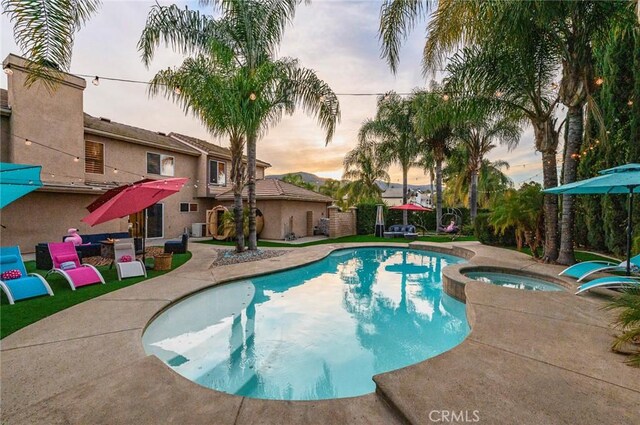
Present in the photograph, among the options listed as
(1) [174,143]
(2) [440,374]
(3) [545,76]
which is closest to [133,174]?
(1) [174,143]

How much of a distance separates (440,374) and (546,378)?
1.12 metres

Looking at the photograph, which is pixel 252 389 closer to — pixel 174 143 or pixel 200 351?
pixel 200 351

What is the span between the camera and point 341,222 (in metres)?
20.7

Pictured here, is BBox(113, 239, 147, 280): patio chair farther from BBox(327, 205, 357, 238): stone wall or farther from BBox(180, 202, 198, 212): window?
BBox(327, 205, 357, 238): stone wall

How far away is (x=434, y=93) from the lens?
1122 cm

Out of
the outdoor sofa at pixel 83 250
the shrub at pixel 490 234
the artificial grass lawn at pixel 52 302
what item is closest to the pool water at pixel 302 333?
the artificial grass lawn at pixel 52 302

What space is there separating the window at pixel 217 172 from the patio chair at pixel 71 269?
12.9m

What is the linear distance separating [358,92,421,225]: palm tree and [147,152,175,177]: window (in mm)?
15446

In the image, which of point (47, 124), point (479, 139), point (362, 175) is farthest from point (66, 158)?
point (479, 139)

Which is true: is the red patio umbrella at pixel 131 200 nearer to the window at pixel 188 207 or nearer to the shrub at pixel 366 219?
the window at pixel 188 207

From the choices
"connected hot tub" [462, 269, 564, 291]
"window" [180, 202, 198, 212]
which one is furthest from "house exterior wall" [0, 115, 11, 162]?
"connected hot tub" [462, 269, 564, 291]

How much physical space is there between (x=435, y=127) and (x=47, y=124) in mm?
17554

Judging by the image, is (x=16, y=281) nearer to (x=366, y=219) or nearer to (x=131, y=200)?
(x=131, y=200)

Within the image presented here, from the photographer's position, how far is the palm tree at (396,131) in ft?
71.6
